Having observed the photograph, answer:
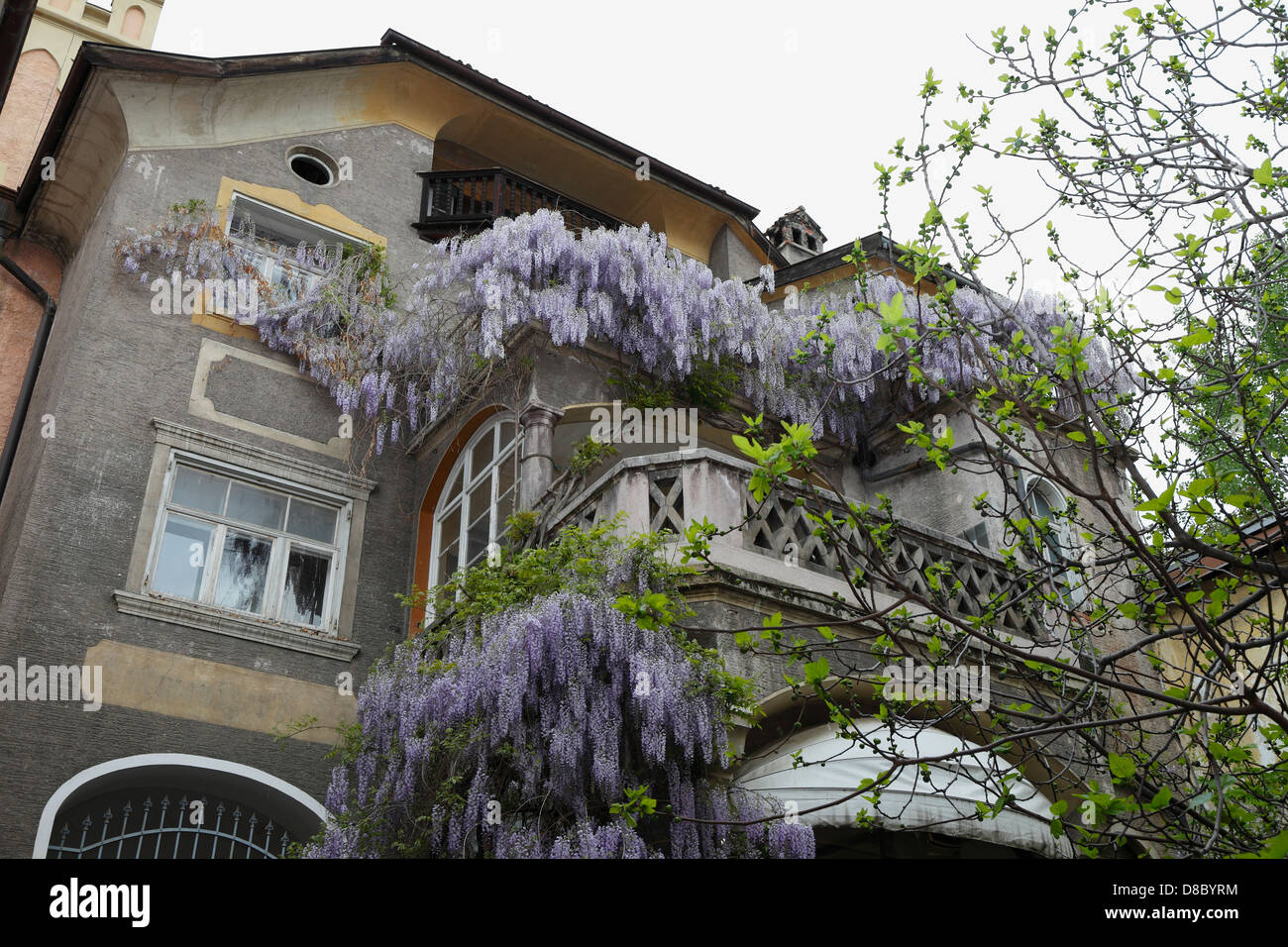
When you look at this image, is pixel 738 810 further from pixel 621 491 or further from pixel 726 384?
pixel 726 384

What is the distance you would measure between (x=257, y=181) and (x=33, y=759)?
6.99 m

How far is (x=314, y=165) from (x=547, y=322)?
16.6ft

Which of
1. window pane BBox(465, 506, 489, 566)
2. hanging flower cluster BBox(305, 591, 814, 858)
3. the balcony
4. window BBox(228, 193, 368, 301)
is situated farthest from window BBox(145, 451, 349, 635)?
the balcony

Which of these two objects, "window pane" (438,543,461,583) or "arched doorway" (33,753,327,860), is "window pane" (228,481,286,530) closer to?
"window pane" (438,543,461,583)

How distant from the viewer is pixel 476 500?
11203mm

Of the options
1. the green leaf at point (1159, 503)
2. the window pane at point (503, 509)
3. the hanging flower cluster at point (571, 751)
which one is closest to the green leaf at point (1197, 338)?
the green leaf at point (1159, 503)

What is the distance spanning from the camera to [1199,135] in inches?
247

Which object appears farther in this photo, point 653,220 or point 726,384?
point 653,220

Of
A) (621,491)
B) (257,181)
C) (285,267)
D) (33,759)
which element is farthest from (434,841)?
(257,181)

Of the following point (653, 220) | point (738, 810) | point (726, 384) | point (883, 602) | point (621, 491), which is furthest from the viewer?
point (653, 220)

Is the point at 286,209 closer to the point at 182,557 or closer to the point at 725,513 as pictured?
the point at 182,557

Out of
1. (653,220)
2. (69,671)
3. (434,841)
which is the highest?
(653,220)

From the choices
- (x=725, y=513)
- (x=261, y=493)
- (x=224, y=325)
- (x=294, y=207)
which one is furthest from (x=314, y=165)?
(x=725, y=513)

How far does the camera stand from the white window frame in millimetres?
10570
